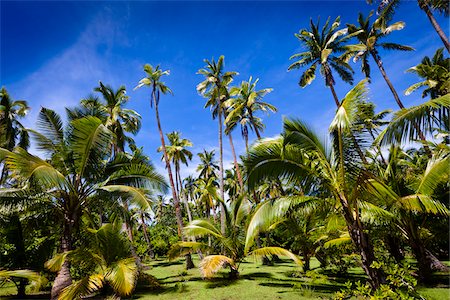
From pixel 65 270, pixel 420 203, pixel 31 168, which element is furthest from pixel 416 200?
pixel 31 168

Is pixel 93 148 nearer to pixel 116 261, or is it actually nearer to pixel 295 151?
pixel 116 261

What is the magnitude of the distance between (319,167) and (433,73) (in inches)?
765

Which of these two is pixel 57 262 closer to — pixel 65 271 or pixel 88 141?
pixel 65 271

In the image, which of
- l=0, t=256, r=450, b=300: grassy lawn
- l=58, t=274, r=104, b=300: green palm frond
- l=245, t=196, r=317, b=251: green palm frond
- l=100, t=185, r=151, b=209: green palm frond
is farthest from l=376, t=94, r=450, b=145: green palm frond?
l=58, t=274, r=104, b=300: green palm frond

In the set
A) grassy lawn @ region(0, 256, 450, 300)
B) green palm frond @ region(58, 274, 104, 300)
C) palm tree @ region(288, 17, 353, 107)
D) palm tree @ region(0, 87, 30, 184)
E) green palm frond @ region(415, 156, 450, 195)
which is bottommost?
grassy lawn @ region(0, 256, 450, 300)

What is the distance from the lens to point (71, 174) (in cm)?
1009

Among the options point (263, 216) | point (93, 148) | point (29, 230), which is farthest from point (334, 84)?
point (29, 230)

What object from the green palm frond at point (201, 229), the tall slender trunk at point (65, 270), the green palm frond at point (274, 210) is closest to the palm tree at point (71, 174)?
the tall slender trunk at point (65, 270)

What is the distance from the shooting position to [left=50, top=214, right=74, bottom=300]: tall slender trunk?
855 centimetres

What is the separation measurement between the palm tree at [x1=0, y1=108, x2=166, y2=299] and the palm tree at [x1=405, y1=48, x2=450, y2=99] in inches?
834

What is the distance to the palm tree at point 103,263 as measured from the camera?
28.8ft

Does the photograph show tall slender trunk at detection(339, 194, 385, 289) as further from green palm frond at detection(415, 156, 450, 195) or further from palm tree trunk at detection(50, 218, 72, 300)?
palm tree trunk at detection(50, 218, 72, 300)

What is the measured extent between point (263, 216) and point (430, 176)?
19.4 feet

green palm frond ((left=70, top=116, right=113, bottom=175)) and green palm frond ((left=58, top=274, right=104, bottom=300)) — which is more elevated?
green palm frond ((left=70, top=116, right=113, bottom=175))
